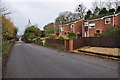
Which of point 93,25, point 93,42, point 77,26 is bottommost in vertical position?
point 93,42

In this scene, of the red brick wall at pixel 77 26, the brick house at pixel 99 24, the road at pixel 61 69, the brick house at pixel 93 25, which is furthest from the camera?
the red brick wall at pixel 77 26

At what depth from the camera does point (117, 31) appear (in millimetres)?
13914

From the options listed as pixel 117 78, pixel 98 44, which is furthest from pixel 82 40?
pixel 117 78

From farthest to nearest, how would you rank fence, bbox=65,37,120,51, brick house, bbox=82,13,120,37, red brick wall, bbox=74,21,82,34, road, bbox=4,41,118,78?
red brick wall, bbox=74,21,82,34 → brick house, bbox=82,13,120,37 → fence, bbox=65,37,120,51 → road, bbox=4,41,118,78

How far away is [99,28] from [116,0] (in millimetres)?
20039

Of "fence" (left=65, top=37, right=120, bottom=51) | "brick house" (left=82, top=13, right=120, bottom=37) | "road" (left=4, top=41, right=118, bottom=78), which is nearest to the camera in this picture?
"road" (left=4, top=41, right=118, bottom=78)

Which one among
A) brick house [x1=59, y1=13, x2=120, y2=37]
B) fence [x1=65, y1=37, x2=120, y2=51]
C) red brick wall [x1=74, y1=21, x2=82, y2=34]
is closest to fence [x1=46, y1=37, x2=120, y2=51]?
fence [x1=65, y1=37, x2=120, y2=51]

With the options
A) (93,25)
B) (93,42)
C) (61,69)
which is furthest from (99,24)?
(61,69)

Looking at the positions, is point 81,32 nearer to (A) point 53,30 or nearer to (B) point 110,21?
(B) point 110,21

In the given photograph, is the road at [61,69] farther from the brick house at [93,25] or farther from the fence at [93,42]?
the brick house at [93,25]

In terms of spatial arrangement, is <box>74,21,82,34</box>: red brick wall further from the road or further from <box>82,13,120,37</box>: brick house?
the road

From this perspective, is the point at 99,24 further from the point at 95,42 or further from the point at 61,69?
the point at 61,69

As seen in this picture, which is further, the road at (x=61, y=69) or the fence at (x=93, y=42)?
the fence at (x=93, y=42)

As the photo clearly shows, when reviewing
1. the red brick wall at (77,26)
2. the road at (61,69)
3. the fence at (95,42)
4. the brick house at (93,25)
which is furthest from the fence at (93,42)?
the red brick wall at (77,26)
